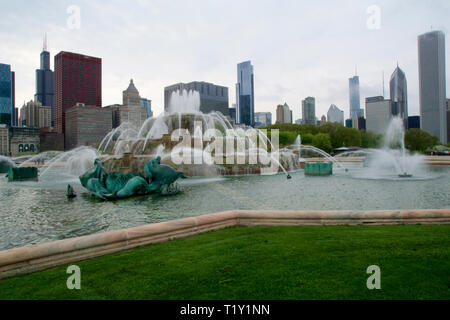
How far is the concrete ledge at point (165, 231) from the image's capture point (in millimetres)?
4992

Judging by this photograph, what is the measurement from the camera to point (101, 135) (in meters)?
164

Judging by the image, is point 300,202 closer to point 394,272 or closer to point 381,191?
point 381,191

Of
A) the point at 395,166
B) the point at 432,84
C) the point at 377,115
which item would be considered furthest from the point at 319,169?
the point at 432,84

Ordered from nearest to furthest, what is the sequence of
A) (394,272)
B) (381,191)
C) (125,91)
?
(394,272), (381,191), (125,91)

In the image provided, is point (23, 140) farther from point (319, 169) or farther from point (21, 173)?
point (319, 169)

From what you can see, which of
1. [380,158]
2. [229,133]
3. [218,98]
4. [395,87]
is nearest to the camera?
[380,158]

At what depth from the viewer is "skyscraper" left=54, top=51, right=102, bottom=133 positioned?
347 feet

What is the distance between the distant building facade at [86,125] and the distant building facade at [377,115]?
12584cm

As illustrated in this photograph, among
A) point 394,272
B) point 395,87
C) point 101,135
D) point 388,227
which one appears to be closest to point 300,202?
point 388,227

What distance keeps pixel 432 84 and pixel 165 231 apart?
182 metres

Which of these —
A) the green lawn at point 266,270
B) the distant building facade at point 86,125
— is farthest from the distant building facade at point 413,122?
the green lawn at point 266,270

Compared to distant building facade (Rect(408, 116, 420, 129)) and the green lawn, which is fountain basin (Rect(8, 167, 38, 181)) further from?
distant building facade (Rect(408, 116, 420, 129))

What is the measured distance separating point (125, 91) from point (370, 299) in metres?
186

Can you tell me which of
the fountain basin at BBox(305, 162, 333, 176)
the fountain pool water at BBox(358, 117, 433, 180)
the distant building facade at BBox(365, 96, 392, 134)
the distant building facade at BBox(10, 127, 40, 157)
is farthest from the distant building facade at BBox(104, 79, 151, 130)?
the fountain basin at BBox(305, 162, 333, 176)
